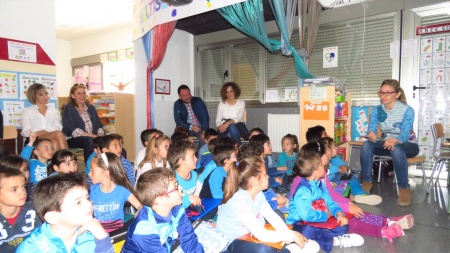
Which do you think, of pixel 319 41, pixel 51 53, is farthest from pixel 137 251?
pixel 319 41

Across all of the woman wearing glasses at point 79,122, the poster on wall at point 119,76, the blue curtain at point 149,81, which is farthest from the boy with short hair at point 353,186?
the poster on wall at point 119,76

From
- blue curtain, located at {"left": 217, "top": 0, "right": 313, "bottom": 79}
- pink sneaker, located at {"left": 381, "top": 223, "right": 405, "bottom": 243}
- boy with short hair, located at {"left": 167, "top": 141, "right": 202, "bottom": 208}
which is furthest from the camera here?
blue curtain, located at {"left": 217, "top": 0, "right": 313, "bottom": 79}

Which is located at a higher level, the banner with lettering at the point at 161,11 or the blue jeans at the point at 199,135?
the banner with lettering at the point at 161,11

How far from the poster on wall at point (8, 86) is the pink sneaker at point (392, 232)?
4.55 m

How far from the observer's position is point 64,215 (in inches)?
52.6

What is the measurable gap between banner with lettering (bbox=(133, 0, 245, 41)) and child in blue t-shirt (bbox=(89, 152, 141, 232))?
7.38ft

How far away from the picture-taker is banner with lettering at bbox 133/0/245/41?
3.71 metres

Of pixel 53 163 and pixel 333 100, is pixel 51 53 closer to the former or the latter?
pixel 53 163

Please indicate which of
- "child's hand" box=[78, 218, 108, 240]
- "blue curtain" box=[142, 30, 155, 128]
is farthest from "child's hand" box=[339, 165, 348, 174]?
"blue curtain" box=[142, 30, 155, 128]

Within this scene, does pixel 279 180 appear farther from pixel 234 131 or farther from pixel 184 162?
pixel 234 131

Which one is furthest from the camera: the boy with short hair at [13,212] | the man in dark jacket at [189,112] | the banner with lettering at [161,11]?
the man in dark jacket at [189,112]

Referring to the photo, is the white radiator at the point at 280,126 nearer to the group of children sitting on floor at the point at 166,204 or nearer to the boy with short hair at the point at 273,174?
the boy with short hair at the point at 273,174

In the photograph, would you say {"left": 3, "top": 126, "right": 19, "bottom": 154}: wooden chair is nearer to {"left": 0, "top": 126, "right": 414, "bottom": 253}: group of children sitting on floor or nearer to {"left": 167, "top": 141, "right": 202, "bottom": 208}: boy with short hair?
{"left": 0, "top": 126, "right": 414, "bottom": 253}: group of children sitting on floor

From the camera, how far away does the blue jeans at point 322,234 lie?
2098mm
